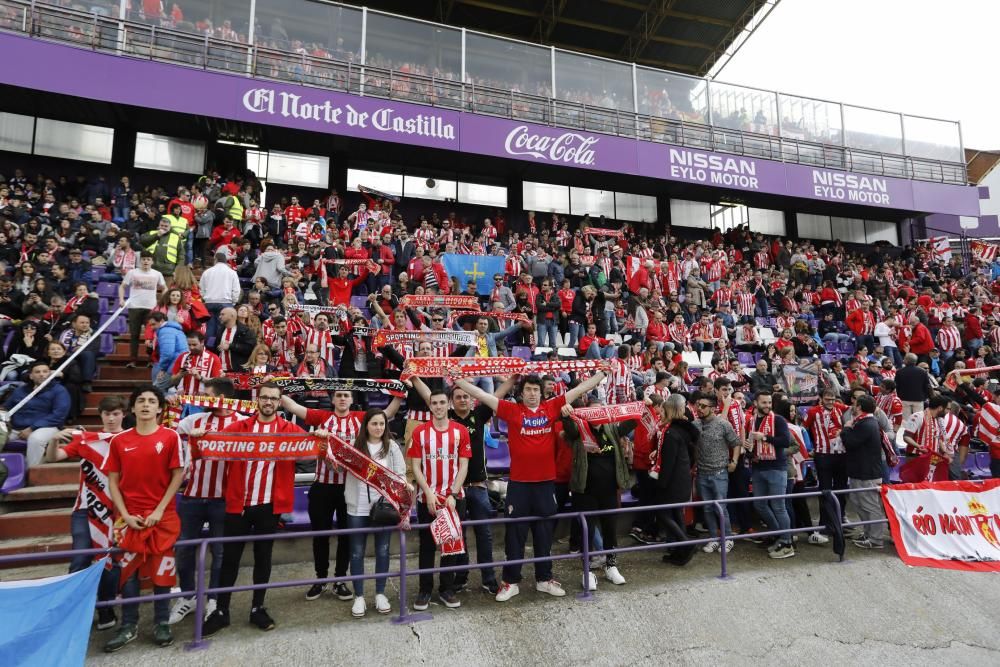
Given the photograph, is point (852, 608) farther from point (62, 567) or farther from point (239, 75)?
point (239, 75)

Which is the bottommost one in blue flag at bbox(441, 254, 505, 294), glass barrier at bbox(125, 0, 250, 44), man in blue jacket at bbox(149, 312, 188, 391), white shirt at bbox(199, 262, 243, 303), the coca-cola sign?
man in blue jacket at bbox(149, 312, 188, 391)

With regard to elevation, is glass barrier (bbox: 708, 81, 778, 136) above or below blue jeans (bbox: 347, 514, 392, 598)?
above

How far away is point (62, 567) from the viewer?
5.53 metres

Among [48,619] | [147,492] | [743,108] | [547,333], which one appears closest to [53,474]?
[147,492]

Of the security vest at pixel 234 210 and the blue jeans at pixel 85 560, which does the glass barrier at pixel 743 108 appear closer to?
the security vest at pixel 234 210

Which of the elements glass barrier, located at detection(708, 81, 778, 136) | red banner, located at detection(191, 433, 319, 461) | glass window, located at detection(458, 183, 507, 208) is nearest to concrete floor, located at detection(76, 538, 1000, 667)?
red banner, located at detection(191, 433, 319, 461)

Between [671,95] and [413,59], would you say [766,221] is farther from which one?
[413,59]

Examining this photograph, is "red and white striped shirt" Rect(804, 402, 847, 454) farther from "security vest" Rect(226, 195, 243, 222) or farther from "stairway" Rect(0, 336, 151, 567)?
"security vest" Rect(226, 195, 243, 222)

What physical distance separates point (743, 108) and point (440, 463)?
22.3 metres

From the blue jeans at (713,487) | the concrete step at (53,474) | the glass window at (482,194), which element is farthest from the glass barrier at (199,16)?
the blue jeans at (713,487)

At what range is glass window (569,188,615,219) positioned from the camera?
22666 mm

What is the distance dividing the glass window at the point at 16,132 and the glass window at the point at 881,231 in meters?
32.2

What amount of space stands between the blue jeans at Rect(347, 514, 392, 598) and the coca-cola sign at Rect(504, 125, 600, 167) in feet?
51.4

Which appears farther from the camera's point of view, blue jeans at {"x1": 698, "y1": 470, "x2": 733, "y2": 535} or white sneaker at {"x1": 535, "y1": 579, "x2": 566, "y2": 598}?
blue jeans at {"x1": 698, "y1": 470, "x2": 733, "y2": 535}
